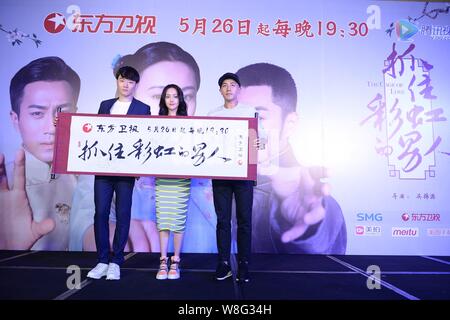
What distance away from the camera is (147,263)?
2.53m

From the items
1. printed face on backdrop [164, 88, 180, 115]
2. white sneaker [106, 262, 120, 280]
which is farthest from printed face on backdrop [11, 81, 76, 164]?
white sneaker [106, 262, 120, 280]

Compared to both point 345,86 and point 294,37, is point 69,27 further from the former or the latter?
point 345,86

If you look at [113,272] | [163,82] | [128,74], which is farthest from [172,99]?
[113,272]

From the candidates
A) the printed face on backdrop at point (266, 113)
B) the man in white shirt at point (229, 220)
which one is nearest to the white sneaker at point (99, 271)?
the man in white shirt at point (229, 220)

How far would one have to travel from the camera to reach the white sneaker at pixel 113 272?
2008mm

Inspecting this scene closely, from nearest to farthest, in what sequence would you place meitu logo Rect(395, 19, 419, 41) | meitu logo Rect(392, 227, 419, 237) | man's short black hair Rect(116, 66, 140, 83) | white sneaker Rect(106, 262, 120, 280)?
white sneaker Rect(106, 262, 120, 280) < man's short black hair Rect(116, 66, 140, 83) < meitu logo Rect(392, 227, 419, 237) < meitu logo Rect(395, 19, 419, 41)

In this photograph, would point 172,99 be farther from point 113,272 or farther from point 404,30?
point 404,30

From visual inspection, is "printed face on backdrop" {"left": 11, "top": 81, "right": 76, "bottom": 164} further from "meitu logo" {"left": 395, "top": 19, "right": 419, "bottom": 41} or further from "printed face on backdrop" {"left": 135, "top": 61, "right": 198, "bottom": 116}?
"meitu logo" {"left": 395, "top": 19, "right": 419, "bottom": 41}

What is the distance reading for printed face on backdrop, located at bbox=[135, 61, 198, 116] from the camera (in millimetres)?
3084

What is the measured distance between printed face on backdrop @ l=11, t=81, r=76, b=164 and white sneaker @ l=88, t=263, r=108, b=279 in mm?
1426

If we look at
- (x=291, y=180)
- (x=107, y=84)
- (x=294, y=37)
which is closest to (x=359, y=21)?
(x=294, y=37)

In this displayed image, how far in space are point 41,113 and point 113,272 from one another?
1.82 meters

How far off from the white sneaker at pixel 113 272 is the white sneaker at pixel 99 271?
48 millimetres

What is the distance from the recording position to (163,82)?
310 centimetres
